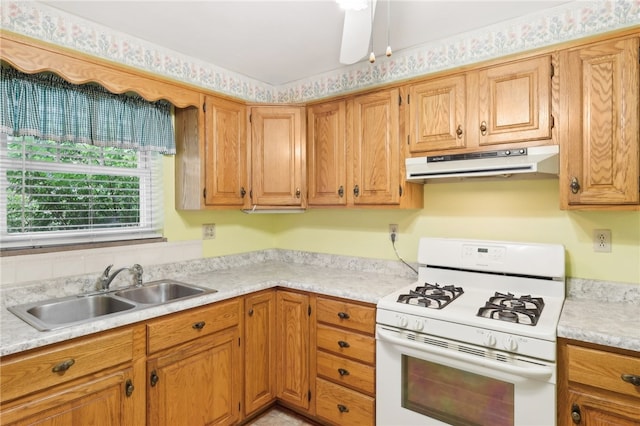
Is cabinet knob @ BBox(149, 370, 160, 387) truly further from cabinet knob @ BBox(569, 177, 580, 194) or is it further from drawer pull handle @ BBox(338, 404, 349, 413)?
cabinet knob @ BBox(569, 177, 580, 194)

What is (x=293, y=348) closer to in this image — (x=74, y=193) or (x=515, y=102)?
→ (x=74, y=193)

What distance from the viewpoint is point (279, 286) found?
97.8 inches

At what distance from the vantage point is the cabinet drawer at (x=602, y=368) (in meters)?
1.42

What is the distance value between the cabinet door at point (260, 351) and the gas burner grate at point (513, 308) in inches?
52.6

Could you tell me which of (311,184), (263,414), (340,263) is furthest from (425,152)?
(263,414)

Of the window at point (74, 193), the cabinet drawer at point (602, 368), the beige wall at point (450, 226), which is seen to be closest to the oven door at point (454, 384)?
the cabinet drawer at point (602, 368)

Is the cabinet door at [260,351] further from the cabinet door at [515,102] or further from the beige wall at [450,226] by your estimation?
the cabinet door at [515,102]

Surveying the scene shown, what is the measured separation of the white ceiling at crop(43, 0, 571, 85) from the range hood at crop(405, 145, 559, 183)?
0.78 m

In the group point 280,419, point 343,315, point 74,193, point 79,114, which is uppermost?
point 79,114

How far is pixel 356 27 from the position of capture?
5.11 feet

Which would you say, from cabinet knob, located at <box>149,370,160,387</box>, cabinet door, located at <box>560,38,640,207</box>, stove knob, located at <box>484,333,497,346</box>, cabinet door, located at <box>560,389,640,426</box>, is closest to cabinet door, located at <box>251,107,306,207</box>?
cabinet knob, located at <box>149,370,160,387</box>

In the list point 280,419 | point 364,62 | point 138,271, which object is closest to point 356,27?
point 364,62

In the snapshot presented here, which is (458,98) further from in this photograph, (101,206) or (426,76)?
(101,206)

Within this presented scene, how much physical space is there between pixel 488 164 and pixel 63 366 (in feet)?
7.24
